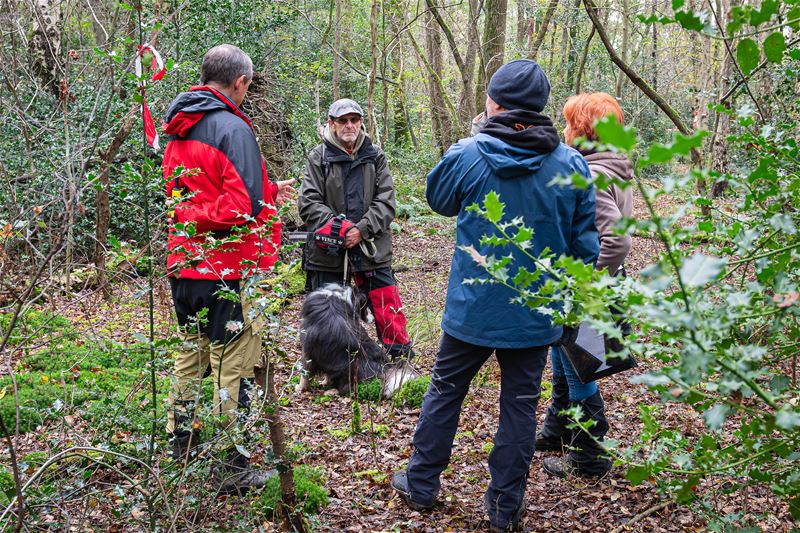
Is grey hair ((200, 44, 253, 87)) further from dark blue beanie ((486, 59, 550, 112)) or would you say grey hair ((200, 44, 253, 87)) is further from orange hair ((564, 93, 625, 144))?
orange hair ((564, 93, 625, 144))

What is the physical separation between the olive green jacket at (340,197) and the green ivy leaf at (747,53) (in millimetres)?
3698

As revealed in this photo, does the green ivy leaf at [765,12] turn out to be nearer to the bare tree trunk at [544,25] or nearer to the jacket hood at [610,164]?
the jacket hood at [610,164]

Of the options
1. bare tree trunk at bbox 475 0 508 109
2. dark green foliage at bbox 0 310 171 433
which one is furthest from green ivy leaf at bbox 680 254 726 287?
bare tree trunk at bbox 475 0 508 109

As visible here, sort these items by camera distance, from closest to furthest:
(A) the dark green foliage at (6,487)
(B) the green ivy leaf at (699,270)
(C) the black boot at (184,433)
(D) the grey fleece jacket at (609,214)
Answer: (B) the green ivy leaf at (699,270)
(C) the black boot at (184,433)
(A) the dark green foliage at (6,487)
(D) the grey fleece jacket at (609,214)

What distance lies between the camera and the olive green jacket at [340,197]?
17.0 ft

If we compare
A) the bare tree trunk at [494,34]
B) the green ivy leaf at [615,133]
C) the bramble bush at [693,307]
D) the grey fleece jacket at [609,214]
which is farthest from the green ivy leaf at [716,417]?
the bare tree trunk at [494,34]

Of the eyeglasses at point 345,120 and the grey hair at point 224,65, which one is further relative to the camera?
the eyeglasses at point 345,120

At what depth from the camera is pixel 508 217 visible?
305cm

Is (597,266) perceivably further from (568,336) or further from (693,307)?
(693,307)

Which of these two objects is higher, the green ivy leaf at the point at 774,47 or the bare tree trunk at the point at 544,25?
the bare tree trunk at the point at 544,25

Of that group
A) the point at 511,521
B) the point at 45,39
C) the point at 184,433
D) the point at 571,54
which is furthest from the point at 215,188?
the point at 571,54

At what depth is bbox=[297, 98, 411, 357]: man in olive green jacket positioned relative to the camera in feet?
16.8

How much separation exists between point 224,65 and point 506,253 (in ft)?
6.02

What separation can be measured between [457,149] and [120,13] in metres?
8.37
